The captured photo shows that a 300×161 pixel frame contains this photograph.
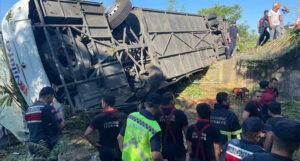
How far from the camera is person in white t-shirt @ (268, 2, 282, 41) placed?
12.3 m

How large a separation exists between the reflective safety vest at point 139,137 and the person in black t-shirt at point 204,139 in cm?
79

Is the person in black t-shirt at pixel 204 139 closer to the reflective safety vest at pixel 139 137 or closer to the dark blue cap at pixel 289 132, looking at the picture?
the reflective safety vest at pixel 139 137

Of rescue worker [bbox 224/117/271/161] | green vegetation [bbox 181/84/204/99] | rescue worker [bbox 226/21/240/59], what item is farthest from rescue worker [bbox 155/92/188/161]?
rescue worker [bbox 226/21/240/59]

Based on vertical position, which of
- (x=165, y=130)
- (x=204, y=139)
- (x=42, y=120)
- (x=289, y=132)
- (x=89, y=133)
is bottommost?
(x=204, y=139)

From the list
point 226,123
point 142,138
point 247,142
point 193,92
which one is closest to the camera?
point 247,142

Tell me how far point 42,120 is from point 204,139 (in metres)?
2.55

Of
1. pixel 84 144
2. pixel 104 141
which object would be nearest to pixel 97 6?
pixel 84 144

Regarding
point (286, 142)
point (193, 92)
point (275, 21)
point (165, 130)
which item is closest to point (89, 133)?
point (165, 130)

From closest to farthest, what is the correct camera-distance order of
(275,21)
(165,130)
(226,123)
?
(226,123)
(165,130)
(275,21)

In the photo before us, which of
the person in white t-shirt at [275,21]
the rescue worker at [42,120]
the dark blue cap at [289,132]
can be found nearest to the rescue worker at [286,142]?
the dark blue cap at [289,132]

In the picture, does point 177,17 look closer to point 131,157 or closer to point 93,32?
point 93,32

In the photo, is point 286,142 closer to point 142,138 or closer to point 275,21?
point 142,138

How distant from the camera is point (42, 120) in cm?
436

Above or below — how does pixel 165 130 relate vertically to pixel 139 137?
below
